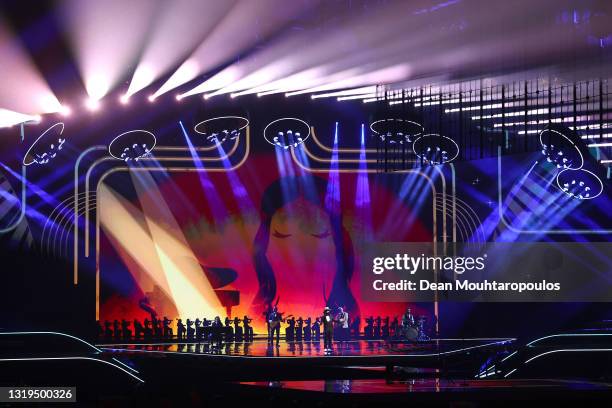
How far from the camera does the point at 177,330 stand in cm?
1256

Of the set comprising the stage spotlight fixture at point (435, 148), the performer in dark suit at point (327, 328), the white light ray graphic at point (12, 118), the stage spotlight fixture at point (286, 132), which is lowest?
the performer in dark suit at point (327, 328)

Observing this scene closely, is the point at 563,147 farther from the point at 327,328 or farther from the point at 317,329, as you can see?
the point at 317,329

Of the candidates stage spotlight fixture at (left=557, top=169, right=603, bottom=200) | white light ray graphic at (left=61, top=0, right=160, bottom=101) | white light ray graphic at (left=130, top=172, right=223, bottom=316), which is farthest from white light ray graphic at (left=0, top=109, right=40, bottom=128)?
stage spotlight fixture at (left=557, top=169, right=603, bottom=200)

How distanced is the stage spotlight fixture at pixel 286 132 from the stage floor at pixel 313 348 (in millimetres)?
3377

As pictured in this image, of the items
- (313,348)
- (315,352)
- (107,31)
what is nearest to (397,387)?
(107,31)

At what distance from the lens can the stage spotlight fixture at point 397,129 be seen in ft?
40.5

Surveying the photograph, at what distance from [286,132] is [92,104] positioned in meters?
3.22

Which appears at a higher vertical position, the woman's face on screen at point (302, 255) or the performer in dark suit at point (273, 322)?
the woman's face on screen at point (302, 255)

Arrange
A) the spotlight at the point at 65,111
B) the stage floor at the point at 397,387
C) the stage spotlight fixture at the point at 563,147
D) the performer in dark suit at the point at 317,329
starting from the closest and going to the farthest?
the stage floor at the point at 397,387 < the stage spotlight fixture at the point at 563,147 < the spotlight at the point at 65,111 < the performer in dark suit at the point at 317,329

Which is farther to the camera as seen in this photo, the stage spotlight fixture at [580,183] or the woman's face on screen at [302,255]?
the woman's face on screen at [302,255]

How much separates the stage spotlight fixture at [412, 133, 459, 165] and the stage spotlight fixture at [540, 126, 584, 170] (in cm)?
184

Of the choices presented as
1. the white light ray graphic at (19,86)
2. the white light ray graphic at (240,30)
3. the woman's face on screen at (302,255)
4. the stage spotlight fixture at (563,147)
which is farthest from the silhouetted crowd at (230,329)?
the white light ray graphic at (240,30)

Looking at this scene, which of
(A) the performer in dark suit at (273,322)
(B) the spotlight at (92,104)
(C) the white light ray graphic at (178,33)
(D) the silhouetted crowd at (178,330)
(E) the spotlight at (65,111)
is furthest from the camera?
(A) the performer in dark suit at (273,322)

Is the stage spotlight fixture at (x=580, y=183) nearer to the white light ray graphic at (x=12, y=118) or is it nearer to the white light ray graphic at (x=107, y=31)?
the white light ray graphic at (x=107, y=31)
